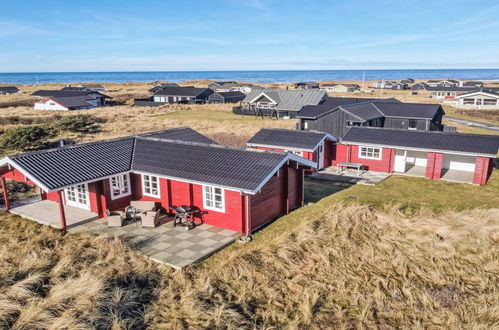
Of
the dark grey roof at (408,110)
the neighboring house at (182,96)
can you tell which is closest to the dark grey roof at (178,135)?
the dark grey roof at (408,110)

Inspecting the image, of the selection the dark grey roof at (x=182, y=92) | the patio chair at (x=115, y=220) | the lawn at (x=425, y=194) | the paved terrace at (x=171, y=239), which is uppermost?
the dark grey roof at (x=182, y=92)

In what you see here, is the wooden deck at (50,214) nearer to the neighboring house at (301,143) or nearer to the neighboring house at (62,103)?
the neighboring house at (301,143)

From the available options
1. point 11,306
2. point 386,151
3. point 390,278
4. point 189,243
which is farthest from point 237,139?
point 11,306


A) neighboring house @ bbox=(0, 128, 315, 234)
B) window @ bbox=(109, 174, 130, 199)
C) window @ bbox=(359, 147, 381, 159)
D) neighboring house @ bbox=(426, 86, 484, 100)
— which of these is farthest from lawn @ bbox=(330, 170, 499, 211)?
neighboring house @ bbox=(426, 86, 484, 100)

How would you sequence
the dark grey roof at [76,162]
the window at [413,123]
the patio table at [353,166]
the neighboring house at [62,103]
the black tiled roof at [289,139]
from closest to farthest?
the dark grey roof at [76,162], the black tiled roof at [289,139], the patio table at [353,166], the window at [413,123], the neighboring house at [62,103]

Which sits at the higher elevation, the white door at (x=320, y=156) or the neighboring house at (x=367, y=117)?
the neighboring house at (x=367, y=117)

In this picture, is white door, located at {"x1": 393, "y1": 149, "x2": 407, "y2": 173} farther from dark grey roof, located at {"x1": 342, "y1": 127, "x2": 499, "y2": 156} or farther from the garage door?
the garage door
